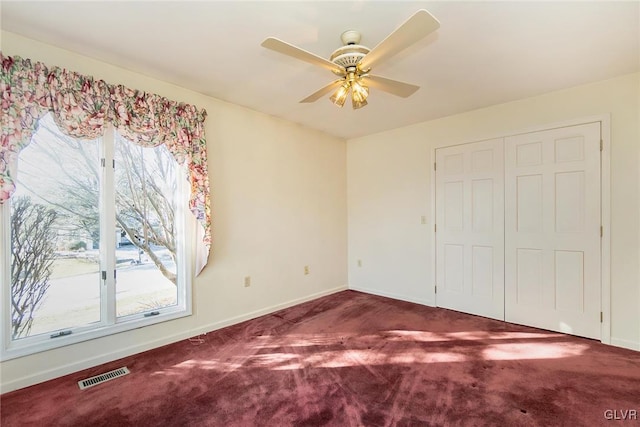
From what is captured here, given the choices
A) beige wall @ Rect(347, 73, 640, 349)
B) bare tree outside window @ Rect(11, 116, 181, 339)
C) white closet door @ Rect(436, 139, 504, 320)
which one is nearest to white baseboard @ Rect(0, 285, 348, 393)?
bare tree outside window @ Rect(11, 116, 181, 339)

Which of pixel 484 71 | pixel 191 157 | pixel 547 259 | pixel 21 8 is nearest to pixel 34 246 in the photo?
pixel 191 157

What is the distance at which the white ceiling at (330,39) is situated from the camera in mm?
1788

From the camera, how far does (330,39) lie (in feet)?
6.73

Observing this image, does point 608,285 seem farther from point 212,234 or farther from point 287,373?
point 212,234

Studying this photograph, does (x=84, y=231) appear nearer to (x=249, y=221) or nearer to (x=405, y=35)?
(x=249, y=221)

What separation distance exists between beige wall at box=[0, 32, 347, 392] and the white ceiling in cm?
27

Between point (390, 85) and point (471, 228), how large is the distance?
2.32 metres

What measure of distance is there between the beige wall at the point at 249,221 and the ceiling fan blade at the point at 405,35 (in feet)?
6.52

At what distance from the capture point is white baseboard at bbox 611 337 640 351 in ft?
8.54

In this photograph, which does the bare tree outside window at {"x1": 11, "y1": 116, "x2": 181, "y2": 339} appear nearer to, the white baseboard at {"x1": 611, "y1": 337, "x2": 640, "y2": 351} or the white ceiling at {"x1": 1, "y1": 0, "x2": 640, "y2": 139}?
the white ceiling at {"x1": 1, "y1": 0, "x2": 640, "y2": 139}

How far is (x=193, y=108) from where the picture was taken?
114 inches

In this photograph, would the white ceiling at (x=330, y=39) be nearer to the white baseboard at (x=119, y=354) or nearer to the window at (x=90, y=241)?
the window at (x=90, y=241)

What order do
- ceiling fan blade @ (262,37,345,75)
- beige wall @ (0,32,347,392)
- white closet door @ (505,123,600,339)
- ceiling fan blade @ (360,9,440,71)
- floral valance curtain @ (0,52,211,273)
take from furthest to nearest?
white closet door @ (505,123,600,339) → beige wall @ (0,32,347,392) → floral valance curtain @ (0,52,211,273) → ceiling fan blade @ (262,37,345,75) → ceiling fan blade @ (360,9,440,71)

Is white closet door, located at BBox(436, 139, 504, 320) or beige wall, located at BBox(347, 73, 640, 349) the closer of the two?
beige wall, located at BBox(347, 73, 640, 349)
